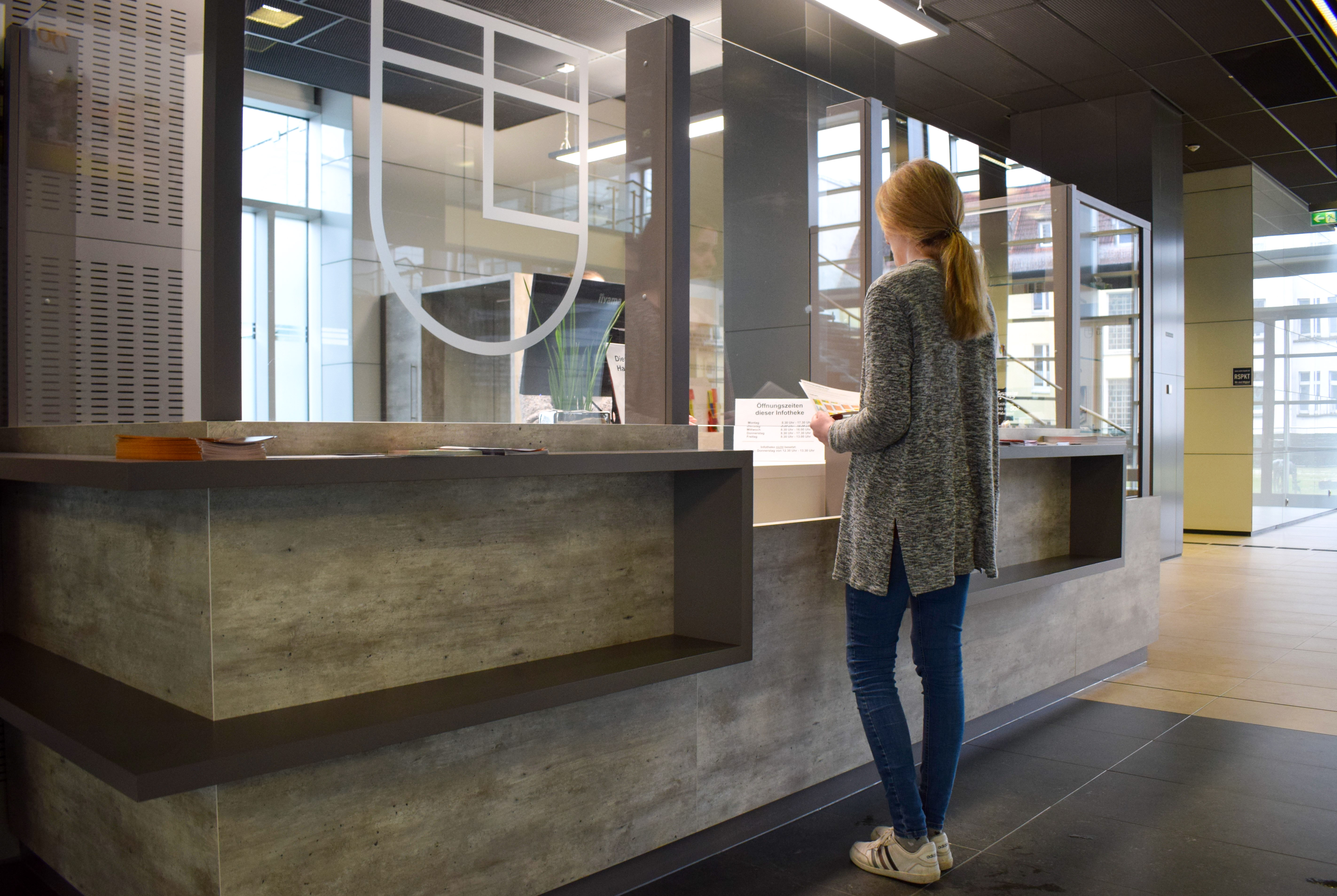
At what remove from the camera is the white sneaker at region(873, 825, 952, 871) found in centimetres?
212

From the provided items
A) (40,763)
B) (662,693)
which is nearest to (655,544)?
(662,693)

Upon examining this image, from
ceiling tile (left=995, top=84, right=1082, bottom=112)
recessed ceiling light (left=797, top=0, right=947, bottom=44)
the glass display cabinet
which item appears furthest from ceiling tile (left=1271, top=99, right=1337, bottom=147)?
recessed ceiling light (left=797, top=0, right=947, bottom=44)

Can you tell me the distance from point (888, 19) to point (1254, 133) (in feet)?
20.3

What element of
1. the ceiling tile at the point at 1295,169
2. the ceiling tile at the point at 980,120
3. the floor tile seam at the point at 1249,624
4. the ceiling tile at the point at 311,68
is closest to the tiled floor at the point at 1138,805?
the floor tile seam at the point at 1249,624

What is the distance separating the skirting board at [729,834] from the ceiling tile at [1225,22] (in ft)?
16.0

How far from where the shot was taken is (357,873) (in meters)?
1.62

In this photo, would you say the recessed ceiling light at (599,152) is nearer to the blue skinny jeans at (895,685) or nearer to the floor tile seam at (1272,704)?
the blue skinny jeans at (895,685)

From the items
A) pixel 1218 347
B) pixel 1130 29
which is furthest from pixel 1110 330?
pixel 1218 347

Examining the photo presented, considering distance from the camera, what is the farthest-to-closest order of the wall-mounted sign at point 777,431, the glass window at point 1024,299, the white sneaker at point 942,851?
1. the glass window at point 1024,299
2. the wall-mounted sign at point 777,431
3. the white sneaker at point 942,851

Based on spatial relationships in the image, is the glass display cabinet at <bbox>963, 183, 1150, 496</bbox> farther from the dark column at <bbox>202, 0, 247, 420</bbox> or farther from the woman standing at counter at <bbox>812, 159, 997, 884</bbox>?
the dark column at <bbox>202, 0, 247, 420</bbox>

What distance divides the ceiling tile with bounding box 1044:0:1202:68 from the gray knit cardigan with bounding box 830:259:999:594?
4783 millimetres

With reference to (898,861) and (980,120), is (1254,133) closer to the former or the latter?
(980,120)

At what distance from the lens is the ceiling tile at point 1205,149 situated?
8453mm

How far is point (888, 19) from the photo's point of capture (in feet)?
13.7
